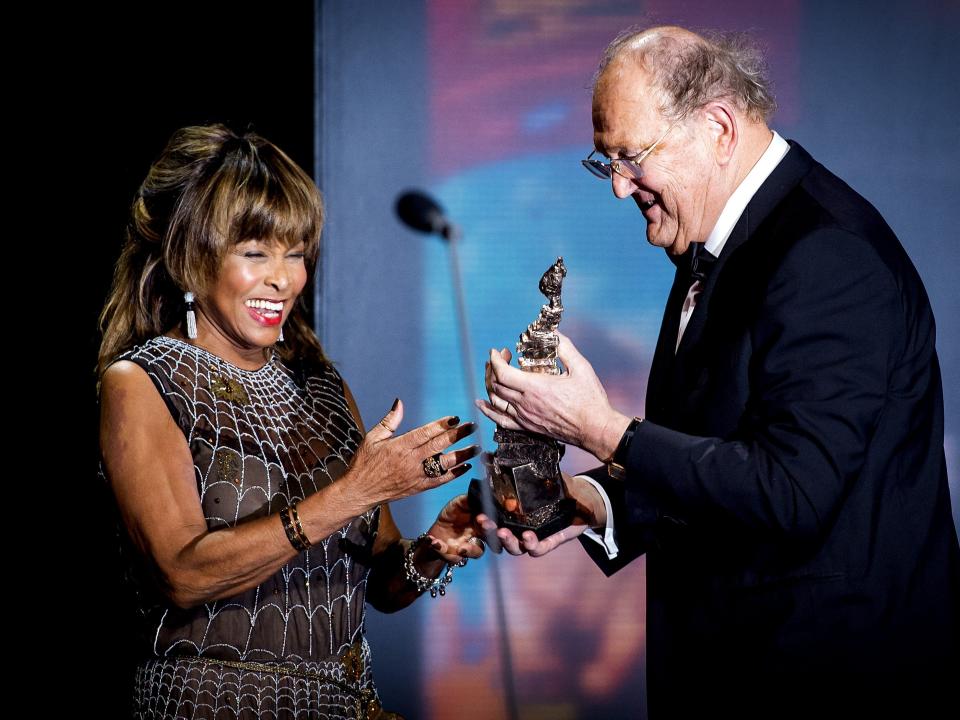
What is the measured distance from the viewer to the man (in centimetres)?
138

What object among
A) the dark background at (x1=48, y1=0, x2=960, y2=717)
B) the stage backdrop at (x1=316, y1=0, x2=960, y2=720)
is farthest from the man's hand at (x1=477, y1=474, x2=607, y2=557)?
the stage backdrop at (x1=316, y1=0, x2=960, y2=720)

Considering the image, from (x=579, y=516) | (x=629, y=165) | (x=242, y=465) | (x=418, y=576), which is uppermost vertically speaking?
(x=629, y=165)

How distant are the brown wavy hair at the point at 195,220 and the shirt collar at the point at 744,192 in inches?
32.6

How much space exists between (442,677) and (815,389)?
90.2 inches

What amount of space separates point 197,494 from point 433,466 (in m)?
0.44

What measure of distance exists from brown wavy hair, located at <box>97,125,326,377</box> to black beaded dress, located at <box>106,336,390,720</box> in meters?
0.12

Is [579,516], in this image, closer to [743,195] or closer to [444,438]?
[444,438]

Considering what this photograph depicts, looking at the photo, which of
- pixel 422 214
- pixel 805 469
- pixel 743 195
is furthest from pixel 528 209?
pixel 805 469

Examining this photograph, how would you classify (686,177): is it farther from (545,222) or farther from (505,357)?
(545,222)

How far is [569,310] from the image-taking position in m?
3.20

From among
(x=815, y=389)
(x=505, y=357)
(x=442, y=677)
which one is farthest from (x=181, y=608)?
(x=442, y=677)

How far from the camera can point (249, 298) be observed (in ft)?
6.16

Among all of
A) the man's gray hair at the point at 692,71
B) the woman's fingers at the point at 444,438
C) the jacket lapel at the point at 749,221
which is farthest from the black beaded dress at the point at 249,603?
the man's gray hair at the point at 692,71

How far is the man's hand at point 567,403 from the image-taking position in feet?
4.91
